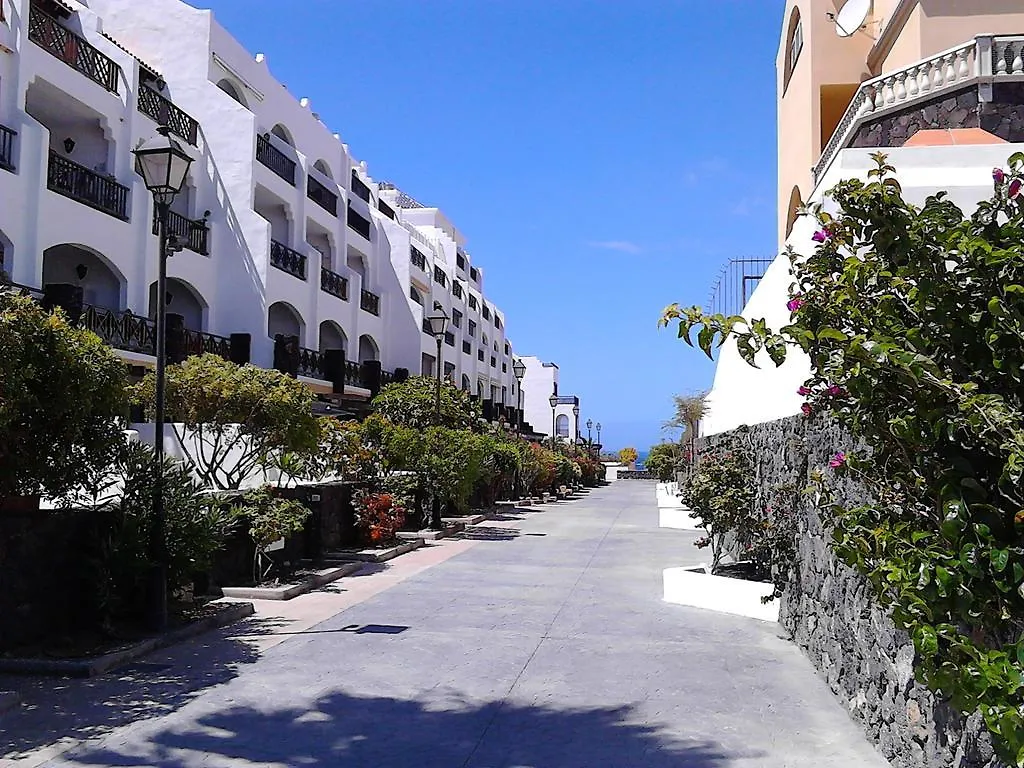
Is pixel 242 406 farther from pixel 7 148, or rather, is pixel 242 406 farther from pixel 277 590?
pixel 7 148

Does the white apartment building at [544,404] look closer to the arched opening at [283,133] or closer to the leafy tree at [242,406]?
the arched opening at [283,133]

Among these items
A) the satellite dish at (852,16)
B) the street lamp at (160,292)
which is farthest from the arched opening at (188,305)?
the street lamp at (160,292)

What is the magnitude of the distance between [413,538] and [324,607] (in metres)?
7.92

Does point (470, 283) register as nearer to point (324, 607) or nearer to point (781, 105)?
point (781, 105)

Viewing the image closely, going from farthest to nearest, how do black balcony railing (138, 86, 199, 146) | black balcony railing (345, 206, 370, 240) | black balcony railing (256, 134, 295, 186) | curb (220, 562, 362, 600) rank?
black balcony railing (345, 206, 370, 240) → black balcony railing (256, 134, 295, 186) → black balcony railing (138, 86, 199, 146) → curb (220, 562, 362, 600)

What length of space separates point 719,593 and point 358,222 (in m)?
31.9

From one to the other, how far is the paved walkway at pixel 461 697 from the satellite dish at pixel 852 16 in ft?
46.4

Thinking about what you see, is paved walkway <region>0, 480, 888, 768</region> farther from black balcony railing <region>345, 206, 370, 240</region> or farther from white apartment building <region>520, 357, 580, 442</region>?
white apartment building <region>520, 357, 580, 442</region>

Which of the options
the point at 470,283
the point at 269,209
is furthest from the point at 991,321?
the point at 470,283

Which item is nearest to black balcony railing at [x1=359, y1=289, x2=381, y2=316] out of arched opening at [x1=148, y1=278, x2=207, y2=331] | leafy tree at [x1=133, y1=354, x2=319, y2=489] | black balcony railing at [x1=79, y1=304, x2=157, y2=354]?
arched opening at [x1=148, y1=278, x2=207, y2=331]

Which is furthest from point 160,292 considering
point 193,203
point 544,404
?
point 544,404

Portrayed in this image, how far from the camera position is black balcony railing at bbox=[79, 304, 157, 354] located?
20484 mm

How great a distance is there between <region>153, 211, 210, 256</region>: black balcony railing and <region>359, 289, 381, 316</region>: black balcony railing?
37.2 feet

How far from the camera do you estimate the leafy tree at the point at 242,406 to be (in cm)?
1374
